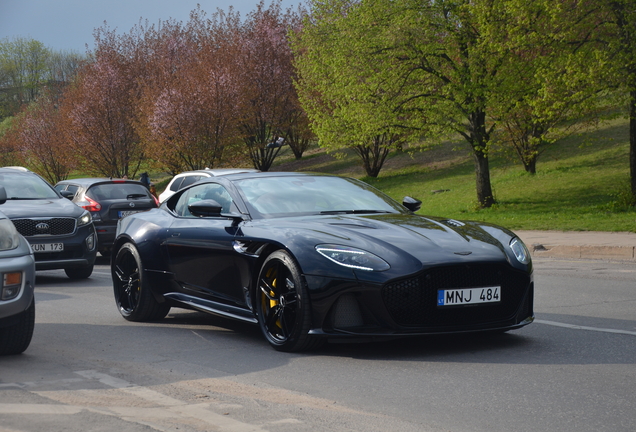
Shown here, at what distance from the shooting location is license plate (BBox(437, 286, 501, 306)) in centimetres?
557

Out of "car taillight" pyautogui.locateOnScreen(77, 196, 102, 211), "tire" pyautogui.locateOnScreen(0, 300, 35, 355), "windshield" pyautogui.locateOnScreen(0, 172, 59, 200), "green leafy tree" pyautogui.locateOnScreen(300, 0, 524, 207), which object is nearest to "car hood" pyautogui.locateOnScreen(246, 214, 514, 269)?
"tire" pyautogui.locateOnScreen(0, 300, 35, 355)

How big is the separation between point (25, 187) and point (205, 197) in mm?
6730

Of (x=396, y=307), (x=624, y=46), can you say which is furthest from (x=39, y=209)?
(x=624, y=46)

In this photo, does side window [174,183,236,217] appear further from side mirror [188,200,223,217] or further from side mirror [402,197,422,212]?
side mirror [402,197,422,212]

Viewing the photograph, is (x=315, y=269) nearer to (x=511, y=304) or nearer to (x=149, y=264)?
(x=511, y=304)

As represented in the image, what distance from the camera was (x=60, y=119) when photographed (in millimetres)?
52688

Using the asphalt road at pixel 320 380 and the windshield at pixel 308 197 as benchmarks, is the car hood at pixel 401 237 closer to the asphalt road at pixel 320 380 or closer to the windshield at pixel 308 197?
the windshield at pixel 308 197

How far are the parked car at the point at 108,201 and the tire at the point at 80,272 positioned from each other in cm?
301

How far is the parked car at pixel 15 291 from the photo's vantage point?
5.71m

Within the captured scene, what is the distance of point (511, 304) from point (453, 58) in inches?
832

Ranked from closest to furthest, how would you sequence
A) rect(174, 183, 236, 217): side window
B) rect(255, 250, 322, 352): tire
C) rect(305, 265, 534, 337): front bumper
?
rect(305, 265, 534, 337): front bumper → rect(255, 250, 322, 352): tire → rect(174, 183, 236, 217): side window

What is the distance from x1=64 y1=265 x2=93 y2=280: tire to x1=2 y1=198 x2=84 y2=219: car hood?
95cm

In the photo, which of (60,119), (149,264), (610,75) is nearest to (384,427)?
(149,264)

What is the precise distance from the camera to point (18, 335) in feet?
19.7
